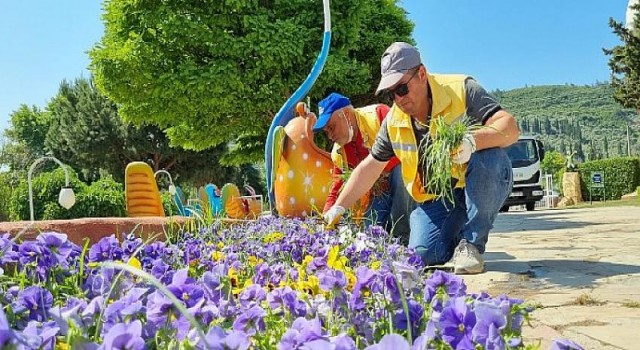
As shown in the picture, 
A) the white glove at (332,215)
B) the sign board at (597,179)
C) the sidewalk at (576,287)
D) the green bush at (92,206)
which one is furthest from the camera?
the sign board at (597,179)

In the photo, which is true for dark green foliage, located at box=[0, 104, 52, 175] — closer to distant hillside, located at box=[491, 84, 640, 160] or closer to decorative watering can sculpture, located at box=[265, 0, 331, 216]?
decorative watering can sculpture, located at box=[265, 0, 331, 216]

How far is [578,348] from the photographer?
70 cm

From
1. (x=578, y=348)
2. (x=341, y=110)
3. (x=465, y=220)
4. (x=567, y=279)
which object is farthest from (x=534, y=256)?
(x=578, y=348)

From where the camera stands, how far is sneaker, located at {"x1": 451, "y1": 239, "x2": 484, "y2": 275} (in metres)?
3.12

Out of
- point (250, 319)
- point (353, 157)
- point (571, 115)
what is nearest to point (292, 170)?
point (353, 157)

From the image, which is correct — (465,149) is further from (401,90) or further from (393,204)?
(393,204)

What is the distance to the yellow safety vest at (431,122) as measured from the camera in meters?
3.20

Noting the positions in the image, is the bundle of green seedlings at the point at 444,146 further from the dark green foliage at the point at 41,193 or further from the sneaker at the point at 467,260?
the dark green foliage at the point at 41,193

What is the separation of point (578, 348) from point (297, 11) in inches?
416

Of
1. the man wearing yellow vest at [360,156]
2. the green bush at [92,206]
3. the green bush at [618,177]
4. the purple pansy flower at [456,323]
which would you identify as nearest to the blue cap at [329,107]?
the man wearing yellow vest at [360,156]

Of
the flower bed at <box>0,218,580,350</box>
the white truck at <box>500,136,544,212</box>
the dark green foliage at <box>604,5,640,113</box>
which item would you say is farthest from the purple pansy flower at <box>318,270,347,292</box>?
the dark green foliage at <box>604,5,640,113</box>

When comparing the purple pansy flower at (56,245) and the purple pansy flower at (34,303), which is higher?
the purple pansy flower at (56,245)

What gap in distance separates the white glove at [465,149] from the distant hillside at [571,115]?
97.3 metres

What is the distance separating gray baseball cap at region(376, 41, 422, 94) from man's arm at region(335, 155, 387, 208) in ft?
1.73
